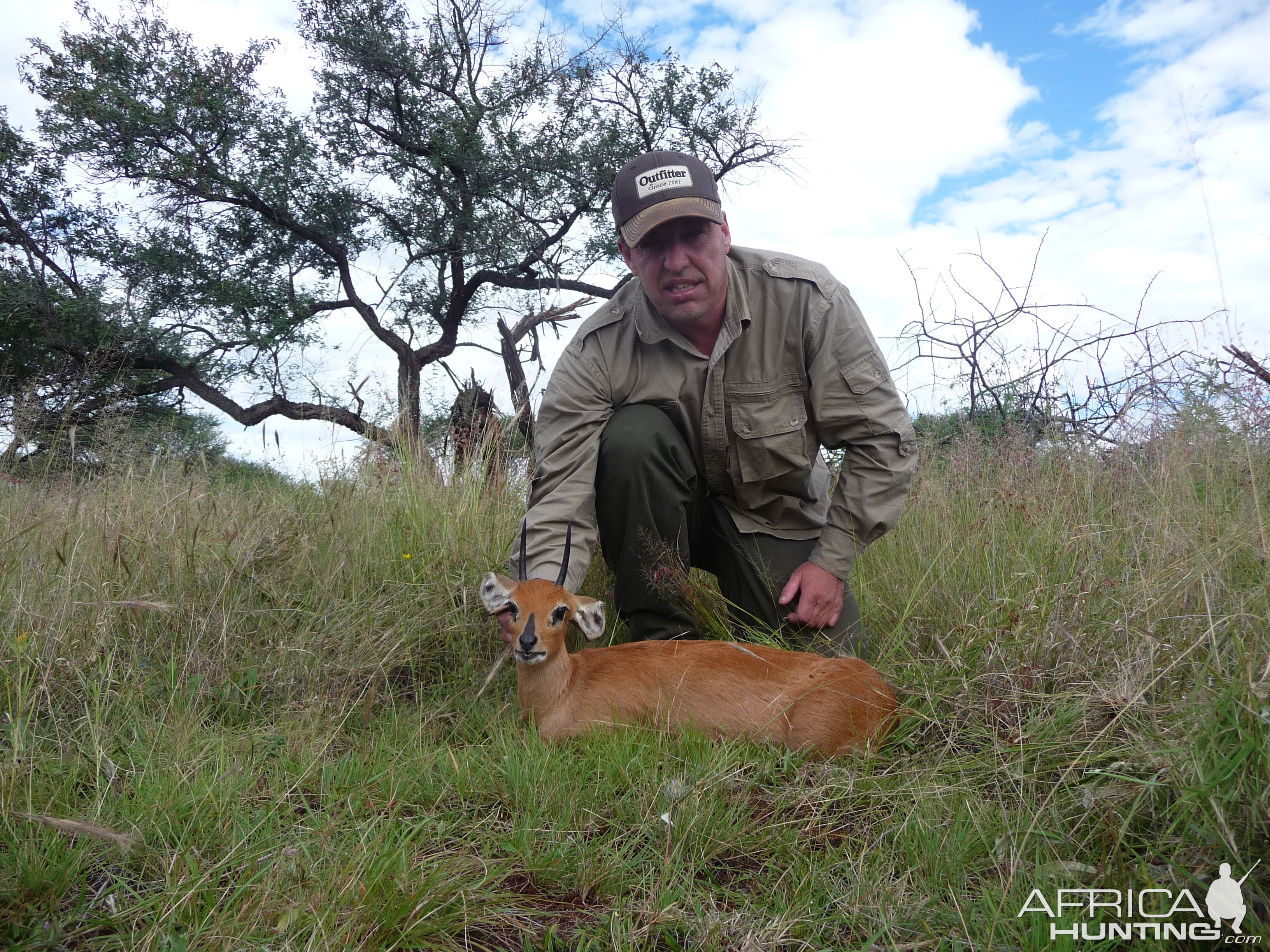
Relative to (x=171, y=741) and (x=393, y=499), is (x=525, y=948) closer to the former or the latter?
(x=171, y=741)


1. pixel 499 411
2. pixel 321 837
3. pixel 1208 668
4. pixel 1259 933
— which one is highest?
pixel 499 411

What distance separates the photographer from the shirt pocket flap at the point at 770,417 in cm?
441

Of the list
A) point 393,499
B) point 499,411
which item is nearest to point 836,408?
point 393,499

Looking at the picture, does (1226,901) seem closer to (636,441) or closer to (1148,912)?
(1148,912)

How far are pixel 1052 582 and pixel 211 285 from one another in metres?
15.7

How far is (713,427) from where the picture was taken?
4.50 metres

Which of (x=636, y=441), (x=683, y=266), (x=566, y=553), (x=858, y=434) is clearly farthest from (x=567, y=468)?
(x=858, y=434)

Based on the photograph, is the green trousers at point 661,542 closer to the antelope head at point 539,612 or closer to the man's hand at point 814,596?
the man's hand at point 814,596

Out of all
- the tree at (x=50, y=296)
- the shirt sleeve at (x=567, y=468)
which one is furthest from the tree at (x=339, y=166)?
the shirt sleeve at (x=567, y=468)

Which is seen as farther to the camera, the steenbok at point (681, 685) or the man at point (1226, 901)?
the steenbok at point (681, 685)

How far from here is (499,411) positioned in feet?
27.4

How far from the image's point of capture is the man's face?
164 inches

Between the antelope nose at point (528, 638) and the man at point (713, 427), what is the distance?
1.85 feet

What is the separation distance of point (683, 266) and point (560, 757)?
93.4 inches
